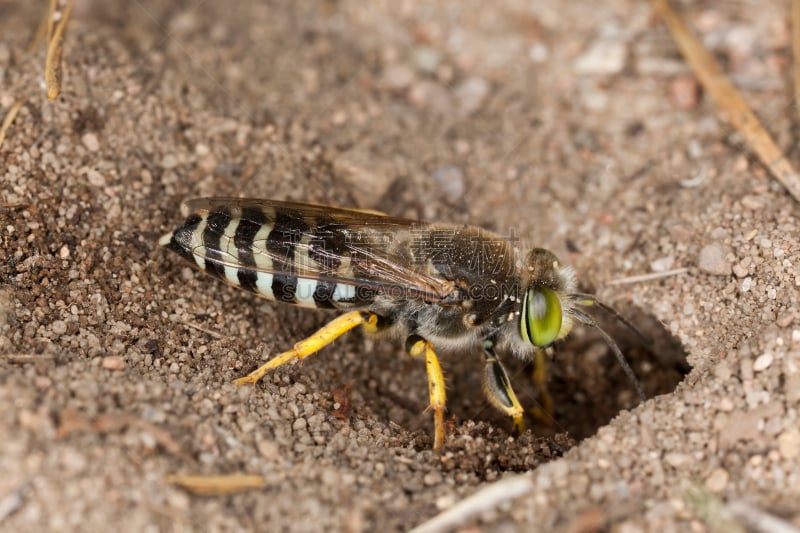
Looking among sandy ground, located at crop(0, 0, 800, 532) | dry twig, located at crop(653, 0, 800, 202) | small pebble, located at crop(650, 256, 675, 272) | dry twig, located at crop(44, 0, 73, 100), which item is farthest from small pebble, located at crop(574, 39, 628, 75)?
dry twig, located at crop(44, 0, 73, 100)

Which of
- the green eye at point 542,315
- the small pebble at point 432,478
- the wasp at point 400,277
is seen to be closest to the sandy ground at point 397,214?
the small pebble at point 432,478

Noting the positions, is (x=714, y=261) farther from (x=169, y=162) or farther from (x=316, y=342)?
(x=169, y=162)

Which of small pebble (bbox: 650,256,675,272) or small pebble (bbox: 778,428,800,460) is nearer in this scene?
small pebble (bbox: 778,428,800,460)

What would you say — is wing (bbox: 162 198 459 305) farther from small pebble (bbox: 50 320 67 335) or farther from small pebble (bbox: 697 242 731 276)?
small pebble (bbox: 697 242 731 276)

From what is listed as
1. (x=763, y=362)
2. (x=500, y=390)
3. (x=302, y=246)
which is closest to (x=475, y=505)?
(x=500, y=390)

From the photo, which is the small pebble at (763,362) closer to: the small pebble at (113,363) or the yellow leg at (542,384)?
the yellow leg at (542,384)

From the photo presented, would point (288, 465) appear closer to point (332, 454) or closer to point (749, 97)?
point (332, 454)
